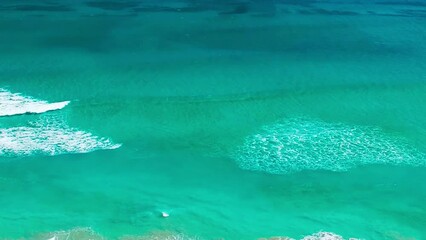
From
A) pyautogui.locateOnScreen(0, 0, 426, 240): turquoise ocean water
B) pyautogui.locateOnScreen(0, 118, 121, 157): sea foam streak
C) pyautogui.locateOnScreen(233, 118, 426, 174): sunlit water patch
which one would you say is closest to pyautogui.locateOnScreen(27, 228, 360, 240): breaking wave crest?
pyautogui.locateOnScreen(0, 0, 426, 240): turquoise ocean water

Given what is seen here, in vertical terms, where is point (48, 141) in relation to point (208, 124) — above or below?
below

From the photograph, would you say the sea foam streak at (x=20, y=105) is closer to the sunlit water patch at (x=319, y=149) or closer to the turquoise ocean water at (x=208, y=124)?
the turquoise ocean water at (x=208, y=124)

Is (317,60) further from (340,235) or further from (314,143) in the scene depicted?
(340,235)

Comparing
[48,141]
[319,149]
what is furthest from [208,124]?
[48,141]

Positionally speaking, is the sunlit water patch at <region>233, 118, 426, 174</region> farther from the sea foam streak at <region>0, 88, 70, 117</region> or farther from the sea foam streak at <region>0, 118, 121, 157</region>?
the sea foam streak at <region>0, 88, 70, 117</region>

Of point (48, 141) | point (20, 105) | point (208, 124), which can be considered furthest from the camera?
point (20, 105)

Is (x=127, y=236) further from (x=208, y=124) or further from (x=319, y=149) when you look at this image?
(x=319, y=149)
